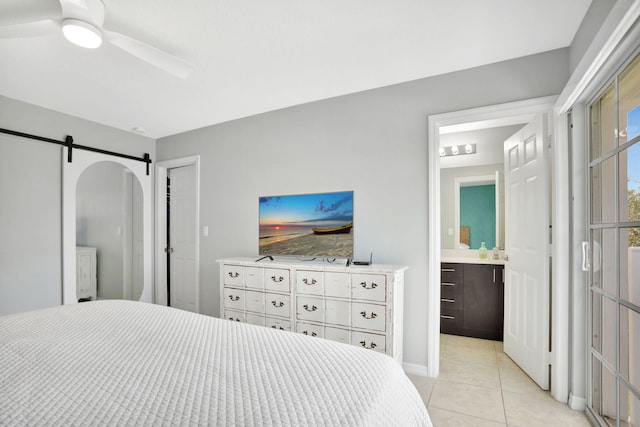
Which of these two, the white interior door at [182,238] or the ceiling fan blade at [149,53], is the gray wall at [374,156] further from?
the ceiling fan blade at [149,53]

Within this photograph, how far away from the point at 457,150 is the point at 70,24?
11.9 feet

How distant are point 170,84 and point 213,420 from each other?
2.71 meters

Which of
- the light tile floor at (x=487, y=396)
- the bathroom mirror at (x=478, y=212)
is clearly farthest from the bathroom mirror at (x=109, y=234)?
the bathroom mirror at (x=478, y=212)

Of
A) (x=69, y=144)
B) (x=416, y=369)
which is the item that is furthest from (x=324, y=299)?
(x=69, y=144)

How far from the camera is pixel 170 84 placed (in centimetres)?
262

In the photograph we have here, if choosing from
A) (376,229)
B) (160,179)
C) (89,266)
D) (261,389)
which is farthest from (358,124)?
(89,266)

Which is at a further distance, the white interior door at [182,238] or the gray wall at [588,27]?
the white interior door at [182,238]

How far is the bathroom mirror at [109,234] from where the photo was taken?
10.9ft

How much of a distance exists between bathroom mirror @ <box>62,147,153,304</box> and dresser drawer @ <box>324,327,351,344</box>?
2739 mm

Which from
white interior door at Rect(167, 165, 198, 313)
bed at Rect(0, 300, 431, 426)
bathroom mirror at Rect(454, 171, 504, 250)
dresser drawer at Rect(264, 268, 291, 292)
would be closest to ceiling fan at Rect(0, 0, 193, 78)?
bed at Rect(0, 300, 431, 426)

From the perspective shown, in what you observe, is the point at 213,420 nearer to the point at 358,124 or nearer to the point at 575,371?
the point at 575,371

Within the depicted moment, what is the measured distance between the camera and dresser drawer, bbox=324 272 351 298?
239 centimetres

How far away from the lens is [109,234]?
359cm

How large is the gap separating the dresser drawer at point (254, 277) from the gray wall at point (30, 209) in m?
2.05
